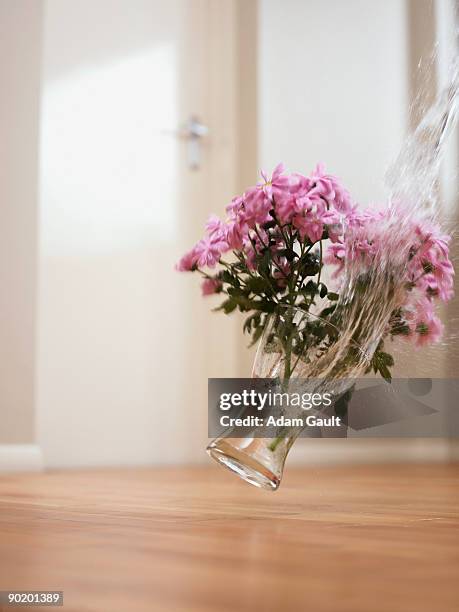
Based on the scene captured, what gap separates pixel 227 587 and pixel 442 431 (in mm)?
2478

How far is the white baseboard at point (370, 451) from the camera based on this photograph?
249cm

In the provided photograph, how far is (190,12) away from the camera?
2.79m

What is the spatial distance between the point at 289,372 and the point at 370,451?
5.58 ft

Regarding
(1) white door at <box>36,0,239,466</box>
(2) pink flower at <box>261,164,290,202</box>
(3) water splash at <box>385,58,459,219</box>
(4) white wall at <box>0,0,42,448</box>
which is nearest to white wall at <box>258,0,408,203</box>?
(1) white door at <box>36,0,239,466</box>

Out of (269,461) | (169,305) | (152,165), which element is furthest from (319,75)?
(269,461)

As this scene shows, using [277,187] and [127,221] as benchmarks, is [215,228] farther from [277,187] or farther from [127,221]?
[127,221]

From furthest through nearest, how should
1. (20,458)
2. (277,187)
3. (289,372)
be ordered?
1. (20,458)
2. (277,187)
3. (289,372)

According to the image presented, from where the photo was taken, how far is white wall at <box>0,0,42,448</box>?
7.06 feet

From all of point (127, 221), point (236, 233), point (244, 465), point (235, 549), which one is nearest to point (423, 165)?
point (236, 233)

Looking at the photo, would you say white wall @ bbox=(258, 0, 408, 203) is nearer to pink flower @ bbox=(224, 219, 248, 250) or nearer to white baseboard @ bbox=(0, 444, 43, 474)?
white baseboard @ bbox=(0, 444, 43, 474)

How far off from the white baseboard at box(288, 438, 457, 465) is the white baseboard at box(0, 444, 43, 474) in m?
0.66

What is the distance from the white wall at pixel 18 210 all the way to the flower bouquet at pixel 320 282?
1.07 m

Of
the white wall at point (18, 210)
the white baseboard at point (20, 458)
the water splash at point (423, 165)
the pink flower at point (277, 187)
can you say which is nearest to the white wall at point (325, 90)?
the white wall at point (18, 210)

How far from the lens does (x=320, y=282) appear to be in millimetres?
1140
